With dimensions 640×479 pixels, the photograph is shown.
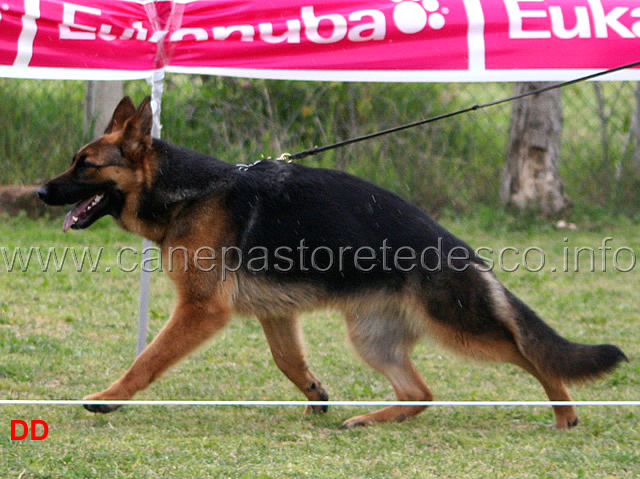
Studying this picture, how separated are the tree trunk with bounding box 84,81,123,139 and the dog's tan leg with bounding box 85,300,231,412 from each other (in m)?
5.33

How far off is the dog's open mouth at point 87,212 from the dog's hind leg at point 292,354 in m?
1.00

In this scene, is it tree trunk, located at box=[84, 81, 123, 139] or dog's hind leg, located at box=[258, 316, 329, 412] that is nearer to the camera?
dog's hind leg, located at box=[258, 316, 329, 412]

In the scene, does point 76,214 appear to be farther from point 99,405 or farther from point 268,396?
point 268,396

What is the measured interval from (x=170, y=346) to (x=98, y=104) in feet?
18.1

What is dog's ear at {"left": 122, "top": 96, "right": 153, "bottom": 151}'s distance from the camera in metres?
4.27

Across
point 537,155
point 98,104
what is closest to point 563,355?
point 537,155

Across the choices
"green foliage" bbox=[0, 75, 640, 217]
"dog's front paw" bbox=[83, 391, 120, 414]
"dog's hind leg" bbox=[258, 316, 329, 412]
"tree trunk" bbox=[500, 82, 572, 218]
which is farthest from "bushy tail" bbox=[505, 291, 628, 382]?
"tree trunk" bbox=[500, 82, 572, 218]

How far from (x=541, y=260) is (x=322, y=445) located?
15.9ft

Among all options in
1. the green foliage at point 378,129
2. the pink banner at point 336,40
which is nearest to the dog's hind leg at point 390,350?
the pink banner at point 336,40

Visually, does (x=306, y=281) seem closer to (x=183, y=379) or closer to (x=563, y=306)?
(x=183, y=379)

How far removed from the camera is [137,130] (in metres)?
4.28

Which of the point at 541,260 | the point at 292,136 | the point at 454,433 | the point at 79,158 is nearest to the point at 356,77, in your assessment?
the point at 79,158

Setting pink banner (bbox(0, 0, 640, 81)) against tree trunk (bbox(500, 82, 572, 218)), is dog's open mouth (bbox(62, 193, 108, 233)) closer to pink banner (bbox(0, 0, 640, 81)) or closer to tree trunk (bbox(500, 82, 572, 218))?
pink banner (bbox(0, 0, 640, 81))

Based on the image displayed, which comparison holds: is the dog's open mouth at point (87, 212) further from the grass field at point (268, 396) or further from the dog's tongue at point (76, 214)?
the grass field at point (268, 396)
